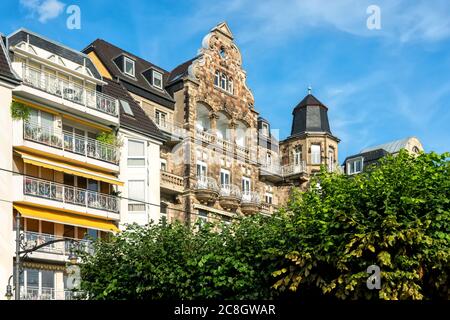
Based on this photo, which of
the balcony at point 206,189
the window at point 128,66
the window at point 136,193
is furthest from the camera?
the window at point 128,66

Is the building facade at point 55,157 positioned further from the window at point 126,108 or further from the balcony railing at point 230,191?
the balcony railing at point 230,191

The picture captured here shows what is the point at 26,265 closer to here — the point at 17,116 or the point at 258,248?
the point at 17,116

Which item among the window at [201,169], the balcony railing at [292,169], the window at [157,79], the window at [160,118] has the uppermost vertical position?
the window at [157,79]

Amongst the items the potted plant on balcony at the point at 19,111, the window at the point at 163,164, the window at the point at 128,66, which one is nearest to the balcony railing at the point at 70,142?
the potted plant on balcony at the point at 19,111

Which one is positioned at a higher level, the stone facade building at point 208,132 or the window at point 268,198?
the stone facade building at point 208,132

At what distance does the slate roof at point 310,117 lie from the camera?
60.7 meters

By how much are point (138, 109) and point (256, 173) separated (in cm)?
1077

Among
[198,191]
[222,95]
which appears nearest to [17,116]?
[198,191]

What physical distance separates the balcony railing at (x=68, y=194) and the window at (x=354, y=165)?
1260 inches

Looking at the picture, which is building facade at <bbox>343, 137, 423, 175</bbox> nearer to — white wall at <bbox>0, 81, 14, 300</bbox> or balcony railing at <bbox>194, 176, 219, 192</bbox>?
balcony railing at <bbox>194, 176, 219, 192</bbox>

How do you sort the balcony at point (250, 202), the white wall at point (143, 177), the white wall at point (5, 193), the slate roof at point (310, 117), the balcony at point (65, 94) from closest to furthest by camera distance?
1. the white wall at point (5, 193)
2. the balcony at point (65, 94)
3. the white wall at point (143, 177)
4. the balcony at point (250, 202)
5. the slate roof at point (310, 117)

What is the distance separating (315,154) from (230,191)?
A: 1162cm

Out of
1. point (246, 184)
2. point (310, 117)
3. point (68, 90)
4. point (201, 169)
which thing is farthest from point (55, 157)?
point (310, 117)

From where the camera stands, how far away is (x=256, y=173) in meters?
53.1
